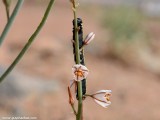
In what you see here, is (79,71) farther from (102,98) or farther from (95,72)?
(95,72)

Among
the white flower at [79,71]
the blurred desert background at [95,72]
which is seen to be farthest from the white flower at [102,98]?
the blurred desert background at [95,72]

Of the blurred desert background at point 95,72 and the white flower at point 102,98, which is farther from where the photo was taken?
the blurred desert background at point 95,72

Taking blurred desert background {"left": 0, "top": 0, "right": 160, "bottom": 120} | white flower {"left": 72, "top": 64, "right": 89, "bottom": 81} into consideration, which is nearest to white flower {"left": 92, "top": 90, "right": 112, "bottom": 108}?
white flower {"left": 72, "top": 64, "right": 89, "bottom": 81}

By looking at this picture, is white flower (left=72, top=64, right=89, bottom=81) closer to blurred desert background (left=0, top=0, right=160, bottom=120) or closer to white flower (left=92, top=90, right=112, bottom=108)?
white flower (left=92, top=90, right=112, bottom=108)

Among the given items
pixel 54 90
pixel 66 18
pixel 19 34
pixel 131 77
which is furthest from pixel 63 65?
pixel 66 18

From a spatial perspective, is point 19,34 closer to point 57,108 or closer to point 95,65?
point 95,65

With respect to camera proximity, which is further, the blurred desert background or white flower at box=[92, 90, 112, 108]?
the blurred desert background

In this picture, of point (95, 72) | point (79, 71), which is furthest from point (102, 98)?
point (95, 72)

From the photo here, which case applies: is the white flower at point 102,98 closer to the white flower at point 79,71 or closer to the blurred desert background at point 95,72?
the white flower at point 79,71
